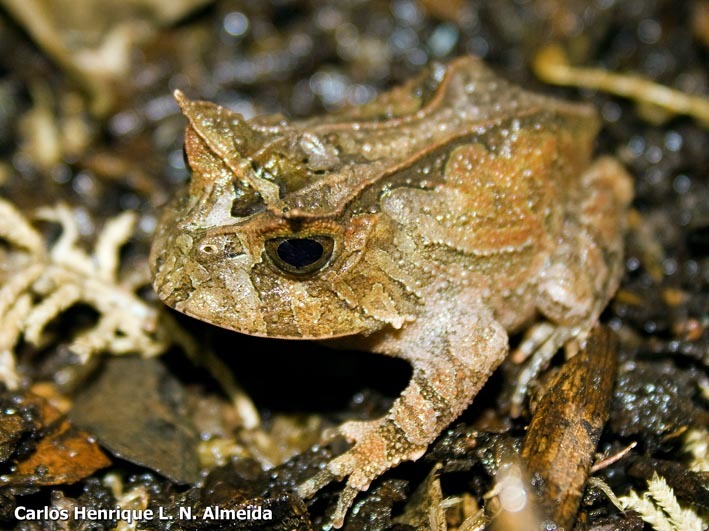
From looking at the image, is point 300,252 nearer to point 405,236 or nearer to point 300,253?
point 300,253

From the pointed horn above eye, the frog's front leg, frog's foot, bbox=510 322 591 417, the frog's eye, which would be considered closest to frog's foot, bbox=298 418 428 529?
the frog's front leg

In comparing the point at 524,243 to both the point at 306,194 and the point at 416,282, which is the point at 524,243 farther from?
the point at 306,194

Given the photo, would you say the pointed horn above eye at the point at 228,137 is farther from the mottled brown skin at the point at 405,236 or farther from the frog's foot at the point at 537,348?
the frog's foot at the point at 537,348

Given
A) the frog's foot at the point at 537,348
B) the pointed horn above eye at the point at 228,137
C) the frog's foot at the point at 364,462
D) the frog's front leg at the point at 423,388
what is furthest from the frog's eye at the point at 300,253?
the frog's foot at the point at 537,348

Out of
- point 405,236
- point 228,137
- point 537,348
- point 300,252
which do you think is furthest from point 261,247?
point 537,348

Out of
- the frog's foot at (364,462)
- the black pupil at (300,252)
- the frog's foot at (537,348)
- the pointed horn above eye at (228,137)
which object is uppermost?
the pointed horn above eye at (228,137)

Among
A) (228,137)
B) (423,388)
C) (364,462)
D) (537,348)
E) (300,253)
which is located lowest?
(364,462)
